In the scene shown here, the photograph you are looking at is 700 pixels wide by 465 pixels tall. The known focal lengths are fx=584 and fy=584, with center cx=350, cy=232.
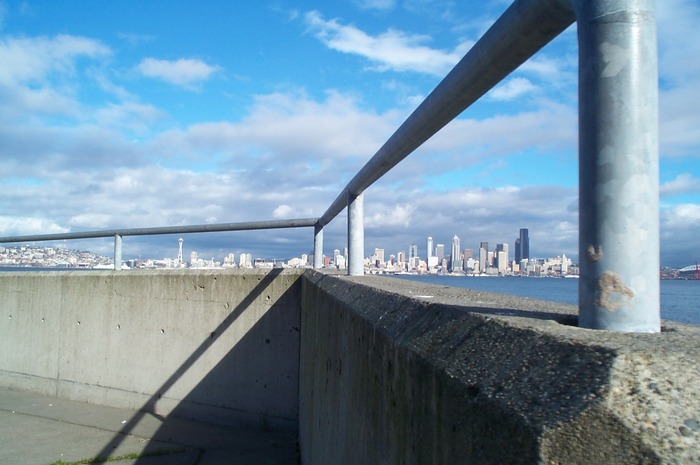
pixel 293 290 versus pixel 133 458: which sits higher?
pixel 293 290

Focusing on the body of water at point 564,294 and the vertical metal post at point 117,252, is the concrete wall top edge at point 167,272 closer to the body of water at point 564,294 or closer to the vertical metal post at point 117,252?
the vertical metal post at point 117,252

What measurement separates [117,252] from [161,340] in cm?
139

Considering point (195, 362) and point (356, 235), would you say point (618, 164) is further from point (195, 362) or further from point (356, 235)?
point (195, 362)

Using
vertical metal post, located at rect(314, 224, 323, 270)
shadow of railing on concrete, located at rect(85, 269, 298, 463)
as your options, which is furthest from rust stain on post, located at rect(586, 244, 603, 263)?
shadow of railing on concrete, located at rect(85, 269, 298, 463)

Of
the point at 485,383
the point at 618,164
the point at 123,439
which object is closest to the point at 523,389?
the point at 485,383

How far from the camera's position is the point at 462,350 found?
1227 millimetres

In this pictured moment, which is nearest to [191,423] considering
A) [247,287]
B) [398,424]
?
[247,287]

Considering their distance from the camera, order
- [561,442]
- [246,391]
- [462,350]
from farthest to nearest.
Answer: [246,391] → [462,350] → [561,442]

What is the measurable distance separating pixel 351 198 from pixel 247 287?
125 inches

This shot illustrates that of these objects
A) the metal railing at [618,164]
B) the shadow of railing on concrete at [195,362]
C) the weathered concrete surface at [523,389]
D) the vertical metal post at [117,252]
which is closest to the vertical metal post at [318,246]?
the shadow of railing on concrete at [195,362]

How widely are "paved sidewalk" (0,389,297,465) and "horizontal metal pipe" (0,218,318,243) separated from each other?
7.34 ft

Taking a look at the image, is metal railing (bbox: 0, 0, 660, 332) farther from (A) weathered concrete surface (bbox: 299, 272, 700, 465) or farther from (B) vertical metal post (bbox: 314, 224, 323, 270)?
(B) vertical metal post (bbox: 314, 224, 323, 270)

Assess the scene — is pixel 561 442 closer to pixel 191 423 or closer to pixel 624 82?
pixel 624 82

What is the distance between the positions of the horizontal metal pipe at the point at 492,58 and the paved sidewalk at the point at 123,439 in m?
4.36
